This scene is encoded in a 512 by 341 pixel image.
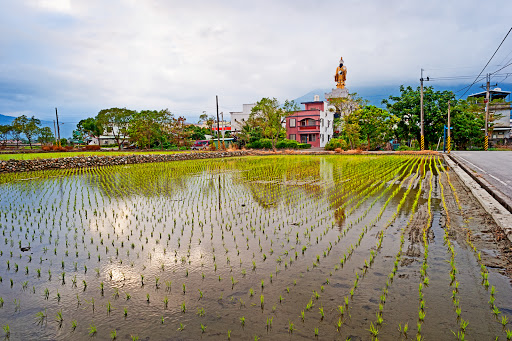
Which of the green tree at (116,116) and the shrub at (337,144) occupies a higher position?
the green tree at (116,116)

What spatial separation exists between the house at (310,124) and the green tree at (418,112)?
13.6m

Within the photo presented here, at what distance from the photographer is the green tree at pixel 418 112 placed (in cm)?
3716

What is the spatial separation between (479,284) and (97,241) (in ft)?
19.9

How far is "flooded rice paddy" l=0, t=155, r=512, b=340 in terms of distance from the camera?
10.2 ft

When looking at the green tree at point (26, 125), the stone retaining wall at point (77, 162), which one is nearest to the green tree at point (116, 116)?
the green tree at point (26, 125)

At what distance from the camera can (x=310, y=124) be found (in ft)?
168

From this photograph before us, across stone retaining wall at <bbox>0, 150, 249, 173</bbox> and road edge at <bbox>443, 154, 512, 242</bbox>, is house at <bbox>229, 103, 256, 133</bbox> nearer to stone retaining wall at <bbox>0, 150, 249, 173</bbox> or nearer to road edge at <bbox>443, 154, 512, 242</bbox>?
stone retaining wall at <bbox>0, 150, 249, 173</bbox>

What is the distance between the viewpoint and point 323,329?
3014 mm

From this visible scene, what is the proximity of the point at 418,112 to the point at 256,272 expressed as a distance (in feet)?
128

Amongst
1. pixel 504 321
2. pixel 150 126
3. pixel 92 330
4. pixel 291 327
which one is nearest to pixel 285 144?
pixel 150 126

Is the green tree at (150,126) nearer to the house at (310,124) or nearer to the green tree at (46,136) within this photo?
the green tree at (46,136)

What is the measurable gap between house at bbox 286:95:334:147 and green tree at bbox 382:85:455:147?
44.5 feet

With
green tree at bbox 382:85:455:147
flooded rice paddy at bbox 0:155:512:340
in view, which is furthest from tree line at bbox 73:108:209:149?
flooded rice paddy at bbox 0:155:512:340

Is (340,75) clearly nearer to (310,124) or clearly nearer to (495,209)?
(310,124)
